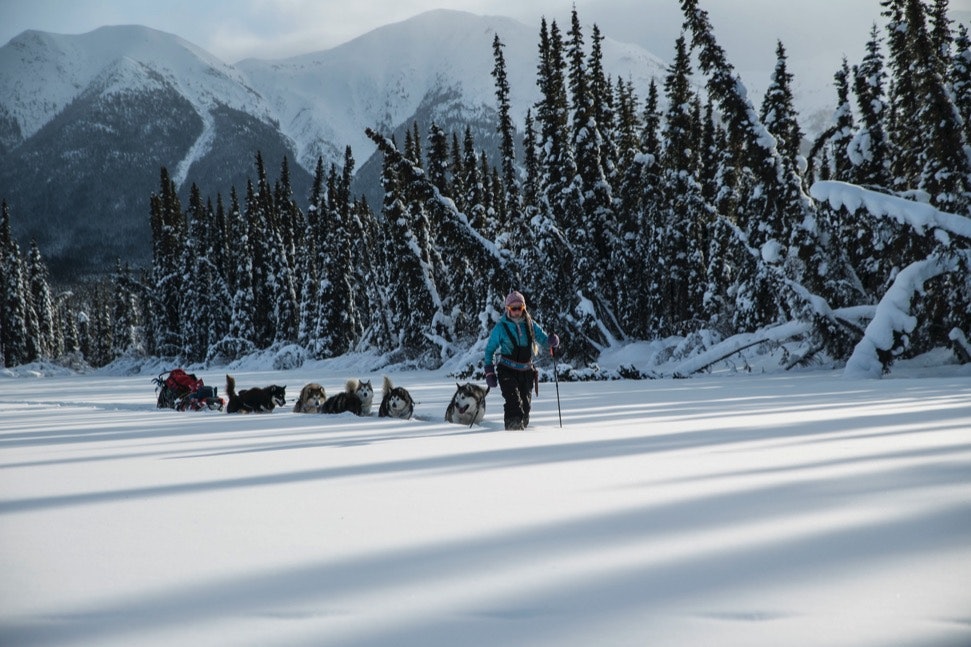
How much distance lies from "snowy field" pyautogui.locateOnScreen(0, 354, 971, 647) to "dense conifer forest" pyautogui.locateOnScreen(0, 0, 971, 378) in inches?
437

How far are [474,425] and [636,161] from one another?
66.3ft

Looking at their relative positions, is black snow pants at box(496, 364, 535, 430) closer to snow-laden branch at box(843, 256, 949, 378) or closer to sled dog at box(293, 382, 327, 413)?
sled dog at box(293, 382, 327, 413)

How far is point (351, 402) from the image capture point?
10.9 metres

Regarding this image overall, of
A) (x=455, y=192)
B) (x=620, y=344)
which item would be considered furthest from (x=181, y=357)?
(x=620, y=344)

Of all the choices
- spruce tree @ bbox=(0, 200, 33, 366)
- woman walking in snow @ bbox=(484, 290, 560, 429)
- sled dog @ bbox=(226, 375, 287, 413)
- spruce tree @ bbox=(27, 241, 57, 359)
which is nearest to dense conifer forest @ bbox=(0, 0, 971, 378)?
woman walking in snow @ bbox=(484, 290, 560, 429)

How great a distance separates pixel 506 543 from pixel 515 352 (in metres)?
6.15

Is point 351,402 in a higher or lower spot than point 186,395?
lower

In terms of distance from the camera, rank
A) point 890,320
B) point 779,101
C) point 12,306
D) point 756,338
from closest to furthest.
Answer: point 890,320 → point 756,338 → point 779,101 → point 12,306

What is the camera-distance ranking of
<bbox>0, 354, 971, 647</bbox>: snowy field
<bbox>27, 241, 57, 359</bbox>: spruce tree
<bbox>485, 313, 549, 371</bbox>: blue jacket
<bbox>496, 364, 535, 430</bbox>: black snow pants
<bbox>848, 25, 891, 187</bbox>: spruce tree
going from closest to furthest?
<bbox>0, 354, 971, 647</bbox>: snowy field → <bbox>496, 364, 535, 430</bbox>: black snow pants → <bbox>485, 313, 549, 371</bbox>: blue jacket → <bbox>848, 25, 891, 187</bbox>: spruce tree → <bbox>27, 241, 57, 359</bbox>: spruce tree

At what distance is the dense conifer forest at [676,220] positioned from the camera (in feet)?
51.1

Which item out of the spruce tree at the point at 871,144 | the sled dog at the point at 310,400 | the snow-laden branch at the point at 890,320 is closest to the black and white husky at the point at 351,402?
the sled dog at the point at 310,400

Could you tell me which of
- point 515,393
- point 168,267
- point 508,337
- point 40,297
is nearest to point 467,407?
point 515,393

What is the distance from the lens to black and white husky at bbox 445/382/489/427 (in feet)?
29.4

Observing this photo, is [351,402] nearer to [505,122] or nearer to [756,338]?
[756,338]
